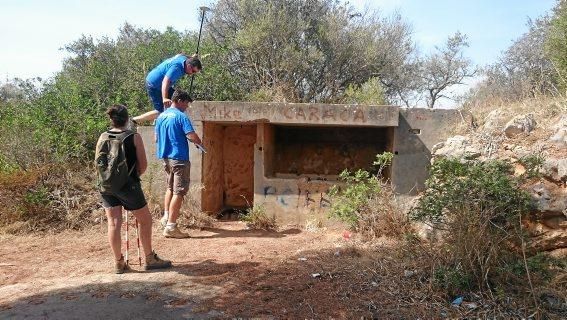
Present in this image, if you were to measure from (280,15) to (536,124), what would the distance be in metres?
7.90

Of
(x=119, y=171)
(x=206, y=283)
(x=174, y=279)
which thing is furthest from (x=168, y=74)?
(x=206, y=283)

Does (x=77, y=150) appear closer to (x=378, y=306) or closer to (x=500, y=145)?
(x=378, y=306)

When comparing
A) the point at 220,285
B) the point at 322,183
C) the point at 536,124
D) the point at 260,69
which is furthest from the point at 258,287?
the point at 260,69

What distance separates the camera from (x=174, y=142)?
5367 millimetres

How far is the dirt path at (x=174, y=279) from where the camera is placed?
3428 millimetres

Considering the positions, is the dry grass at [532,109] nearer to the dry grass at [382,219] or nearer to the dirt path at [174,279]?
the dry grass at [382,219]

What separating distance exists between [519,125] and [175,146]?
4.50m

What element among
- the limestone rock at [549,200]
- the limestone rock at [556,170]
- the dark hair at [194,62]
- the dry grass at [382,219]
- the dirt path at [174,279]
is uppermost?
the dark hair at [194,62]

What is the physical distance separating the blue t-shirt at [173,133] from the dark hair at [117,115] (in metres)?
1.27

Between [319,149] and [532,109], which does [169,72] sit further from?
[532,109]

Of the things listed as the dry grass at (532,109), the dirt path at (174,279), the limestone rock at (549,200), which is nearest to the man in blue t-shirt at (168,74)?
the dirt path at (174,279)

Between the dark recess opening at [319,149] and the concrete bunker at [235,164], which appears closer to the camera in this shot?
the concrete bunker at [235,164]

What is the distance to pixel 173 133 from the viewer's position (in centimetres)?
535

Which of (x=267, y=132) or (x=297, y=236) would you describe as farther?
(x=267, y=132)
